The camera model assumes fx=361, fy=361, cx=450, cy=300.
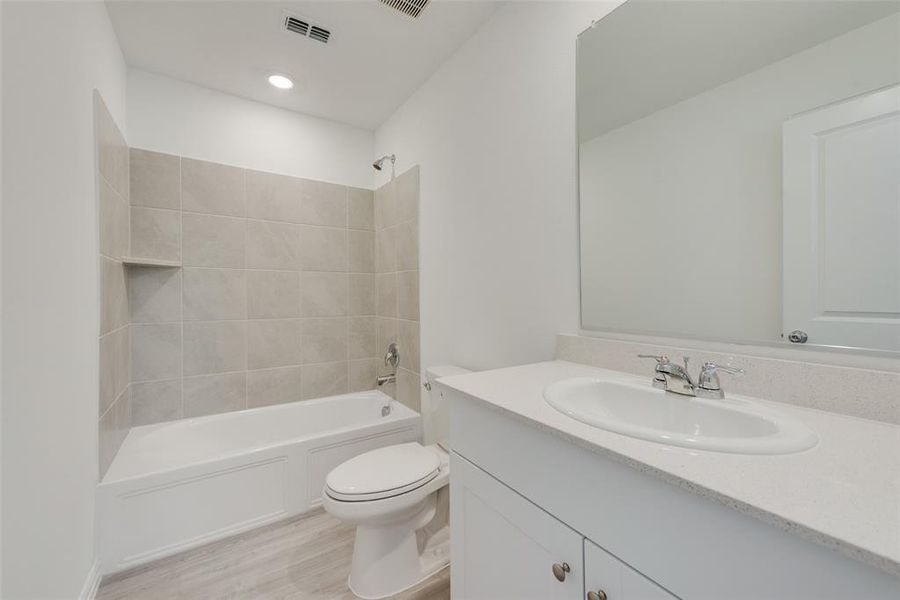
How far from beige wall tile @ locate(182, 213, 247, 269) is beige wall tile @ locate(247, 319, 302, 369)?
16.8 inches

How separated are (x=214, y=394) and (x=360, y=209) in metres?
1.60

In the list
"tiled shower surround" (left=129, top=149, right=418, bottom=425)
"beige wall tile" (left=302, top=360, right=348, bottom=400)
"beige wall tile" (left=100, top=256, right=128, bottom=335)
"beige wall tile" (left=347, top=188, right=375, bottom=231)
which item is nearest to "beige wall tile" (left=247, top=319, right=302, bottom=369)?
"tiled shower surround" (left=129, top=149, right=418, bottom=425)

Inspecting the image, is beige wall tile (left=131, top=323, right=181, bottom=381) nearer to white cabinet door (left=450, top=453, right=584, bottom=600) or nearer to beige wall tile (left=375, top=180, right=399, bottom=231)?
beige wall tile (left=375, top=180, right=399, bottom=231)

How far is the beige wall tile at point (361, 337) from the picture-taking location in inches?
107

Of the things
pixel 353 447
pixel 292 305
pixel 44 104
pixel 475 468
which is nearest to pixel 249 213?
pixel 292 305

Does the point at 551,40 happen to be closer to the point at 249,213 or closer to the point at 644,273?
the point at 644,273

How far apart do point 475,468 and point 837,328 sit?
2.94ft

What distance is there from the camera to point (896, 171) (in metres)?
0.69

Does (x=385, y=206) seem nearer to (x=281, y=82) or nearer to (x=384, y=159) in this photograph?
(x=384, y=159)

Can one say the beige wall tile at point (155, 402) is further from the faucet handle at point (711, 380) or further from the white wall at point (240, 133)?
the faucet handle at point (711, 380)

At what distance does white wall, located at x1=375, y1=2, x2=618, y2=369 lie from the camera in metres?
1.35

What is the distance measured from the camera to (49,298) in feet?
3.42

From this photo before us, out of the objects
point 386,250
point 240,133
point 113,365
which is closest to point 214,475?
point 113,365

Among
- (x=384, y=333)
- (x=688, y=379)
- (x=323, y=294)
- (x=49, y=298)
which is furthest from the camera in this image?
(x=384, y=333)
